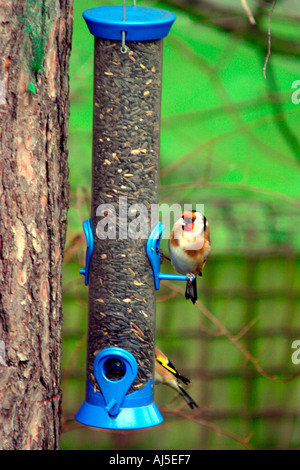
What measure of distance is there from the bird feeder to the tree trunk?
21cm

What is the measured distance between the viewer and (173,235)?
4945mm

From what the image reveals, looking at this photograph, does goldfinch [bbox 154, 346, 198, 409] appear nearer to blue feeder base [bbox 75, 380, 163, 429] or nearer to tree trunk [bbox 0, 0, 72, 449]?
blue feeder base [bbox 75, 380, 163, 429]

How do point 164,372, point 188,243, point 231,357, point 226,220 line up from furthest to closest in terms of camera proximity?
point 231,357, point 226,220, point 164,372, point 188,243

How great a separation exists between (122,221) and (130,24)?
0.95 m

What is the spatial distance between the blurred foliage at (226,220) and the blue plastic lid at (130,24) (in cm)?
267

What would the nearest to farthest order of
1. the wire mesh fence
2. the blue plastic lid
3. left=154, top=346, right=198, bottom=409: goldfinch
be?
the blue plastic lid
left=154, top=346, right=198, bottom=409: goldfinch
the wire mesh fence

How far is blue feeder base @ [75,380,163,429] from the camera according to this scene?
4.30m

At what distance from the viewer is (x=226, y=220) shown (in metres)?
7.38

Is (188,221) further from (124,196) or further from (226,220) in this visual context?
(226,220)

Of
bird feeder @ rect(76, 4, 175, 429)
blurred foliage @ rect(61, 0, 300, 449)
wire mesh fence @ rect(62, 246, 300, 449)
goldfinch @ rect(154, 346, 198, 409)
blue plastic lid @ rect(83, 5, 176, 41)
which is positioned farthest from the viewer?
wire mesh fence @ rect(62, 246, 300, 449)

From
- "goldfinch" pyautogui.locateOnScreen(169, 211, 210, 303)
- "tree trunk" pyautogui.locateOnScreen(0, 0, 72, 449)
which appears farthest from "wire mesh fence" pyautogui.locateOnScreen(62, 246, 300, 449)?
"tree trunk" pyautogui.locateOnScreen(0, 0, 72, 449)

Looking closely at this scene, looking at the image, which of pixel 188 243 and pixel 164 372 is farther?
pixel 164 372

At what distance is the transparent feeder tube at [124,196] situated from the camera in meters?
4.29

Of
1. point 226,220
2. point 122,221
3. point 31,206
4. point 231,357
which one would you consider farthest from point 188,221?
point 231,357
